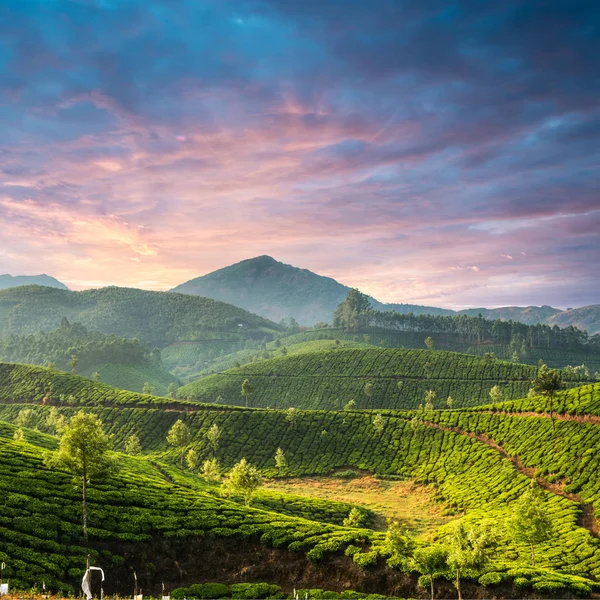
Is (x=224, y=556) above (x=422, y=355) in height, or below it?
below

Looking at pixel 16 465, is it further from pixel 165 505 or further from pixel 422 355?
pixel 422 355

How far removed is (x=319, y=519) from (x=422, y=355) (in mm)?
138241

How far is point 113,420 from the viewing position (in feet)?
380

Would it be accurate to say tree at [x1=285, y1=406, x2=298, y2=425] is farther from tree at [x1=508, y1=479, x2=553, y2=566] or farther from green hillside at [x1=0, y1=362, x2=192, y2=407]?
tree at [x1=508, y1=479, x2=553, y2=566]

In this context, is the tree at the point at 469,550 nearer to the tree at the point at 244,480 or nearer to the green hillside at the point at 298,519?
the green hillside at the point at 298,519

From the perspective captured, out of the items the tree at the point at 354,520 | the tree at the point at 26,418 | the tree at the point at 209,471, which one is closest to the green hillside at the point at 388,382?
the tree at the point at 26,418

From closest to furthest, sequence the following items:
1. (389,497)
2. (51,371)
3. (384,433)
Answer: (389,497) < (384,433) < (51,371)

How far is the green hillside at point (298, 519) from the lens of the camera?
116ft

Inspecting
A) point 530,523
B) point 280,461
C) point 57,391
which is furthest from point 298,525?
point 57,391

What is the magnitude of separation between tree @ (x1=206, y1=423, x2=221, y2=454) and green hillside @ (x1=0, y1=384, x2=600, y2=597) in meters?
13.5

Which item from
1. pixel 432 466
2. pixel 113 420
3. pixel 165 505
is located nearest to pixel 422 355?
pixel 432 466

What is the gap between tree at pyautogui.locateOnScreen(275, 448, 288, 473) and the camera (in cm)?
9432

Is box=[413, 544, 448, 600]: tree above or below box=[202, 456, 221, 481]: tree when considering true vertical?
above

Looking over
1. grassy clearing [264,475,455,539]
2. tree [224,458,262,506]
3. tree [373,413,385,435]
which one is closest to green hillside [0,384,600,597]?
grassy clearing [264,475,455,539]
